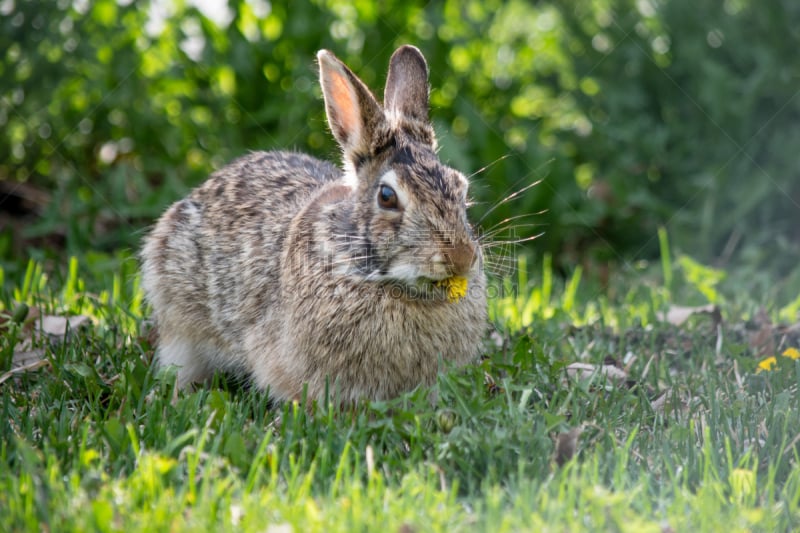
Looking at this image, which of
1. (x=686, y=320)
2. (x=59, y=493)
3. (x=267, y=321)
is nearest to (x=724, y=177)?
(x=686, y=320)

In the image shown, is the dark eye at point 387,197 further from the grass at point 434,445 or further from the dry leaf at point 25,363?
the dry leaf at point 25,363

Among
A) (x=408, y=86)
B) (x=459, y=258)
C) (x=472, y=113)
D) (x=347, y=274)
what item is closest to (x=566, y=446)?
(x=459, y=258)

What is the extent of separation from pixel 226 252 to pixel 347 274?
3.38 ft

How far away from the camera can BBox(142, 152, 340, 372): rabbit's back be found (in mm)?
4516

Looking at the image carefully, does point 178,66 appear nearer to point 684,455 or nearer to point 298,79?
point 298,79

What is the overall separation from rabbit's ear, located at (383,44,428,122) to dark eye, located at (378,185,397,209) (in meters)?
0.59

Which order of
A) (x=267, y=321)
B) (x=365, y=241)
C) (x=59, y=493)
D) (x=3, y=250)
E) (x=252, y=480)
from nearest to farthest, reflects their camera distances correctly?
(x=59, y=493)
(x=252, y=480)
(x=365, y=241)
(x=267, y=321)
(x=3, y=250)

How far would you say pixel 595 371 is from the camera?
13.7 ft

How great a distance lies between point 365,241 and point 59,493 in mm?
1490

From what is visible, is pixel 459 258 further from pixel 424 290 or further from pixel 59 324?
pixel 59 324

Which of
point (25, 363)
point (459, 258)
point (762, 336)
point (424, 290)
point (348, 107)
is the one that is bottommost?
point (762, 336)

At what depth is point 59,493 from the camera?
9.38ft

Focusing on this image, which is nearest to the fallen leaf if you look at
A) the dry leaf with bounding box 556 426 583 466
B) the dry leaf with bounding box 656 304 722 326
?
the dry leaf with bounding box 556 426 583 466

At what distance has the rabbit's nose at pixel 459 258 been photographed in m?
3.56
